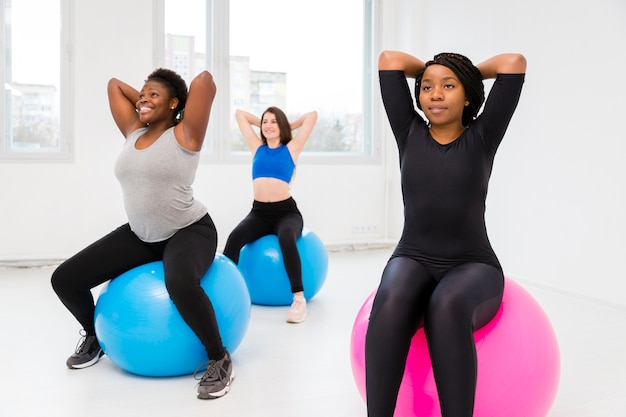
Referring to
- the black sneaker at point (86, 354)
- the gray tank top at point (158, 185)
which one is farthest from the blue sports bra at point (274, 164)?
the black sneaker at point (86, 354)

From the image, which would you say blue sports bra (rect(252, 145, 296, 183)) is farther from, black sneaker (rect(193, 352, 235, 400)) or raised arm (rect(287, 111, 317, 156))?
black sneaker (rect(193, 352, 235, 400))

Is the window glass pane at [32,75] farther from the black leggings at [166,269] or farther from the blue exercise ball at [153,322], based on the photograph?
the blue exercise ball at [153,322]

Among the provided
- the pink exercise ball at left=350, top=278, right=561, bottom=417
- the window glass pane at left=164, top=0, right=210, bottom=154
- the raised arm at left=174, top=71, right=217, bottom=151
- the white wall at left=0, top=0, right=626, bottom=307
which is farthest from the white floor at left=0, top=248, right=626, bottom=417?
the window glass pane at left=164, top=0, right=210, bottom=154

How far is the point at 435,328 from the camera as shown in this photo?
1.51 metres

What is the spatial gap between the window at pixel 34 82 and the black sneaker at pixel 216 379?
3135 millimetres

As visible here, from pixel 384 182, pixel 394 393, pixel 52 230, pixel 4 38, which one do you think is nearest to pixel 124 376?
pixel 394 393

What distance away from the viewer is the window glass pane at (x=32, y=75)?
4.72m

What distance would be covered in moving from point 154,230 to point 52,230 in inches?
108

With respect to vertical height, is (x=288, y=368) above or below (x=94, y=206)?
below

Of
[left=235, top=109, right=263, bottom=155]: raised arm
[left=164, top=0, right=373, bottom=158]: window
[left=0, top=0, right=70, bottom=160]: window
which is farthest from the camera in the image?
[left=164, top=0, right=373, bottom=158]: window

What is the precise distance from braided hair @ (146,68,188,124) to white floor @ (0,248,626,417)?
3.45 ft

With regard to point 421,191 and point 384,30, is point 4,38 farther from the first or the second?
point 421,191

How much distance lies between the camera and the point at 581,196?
12.6 ft

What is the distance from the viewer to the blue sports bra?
3.61m
